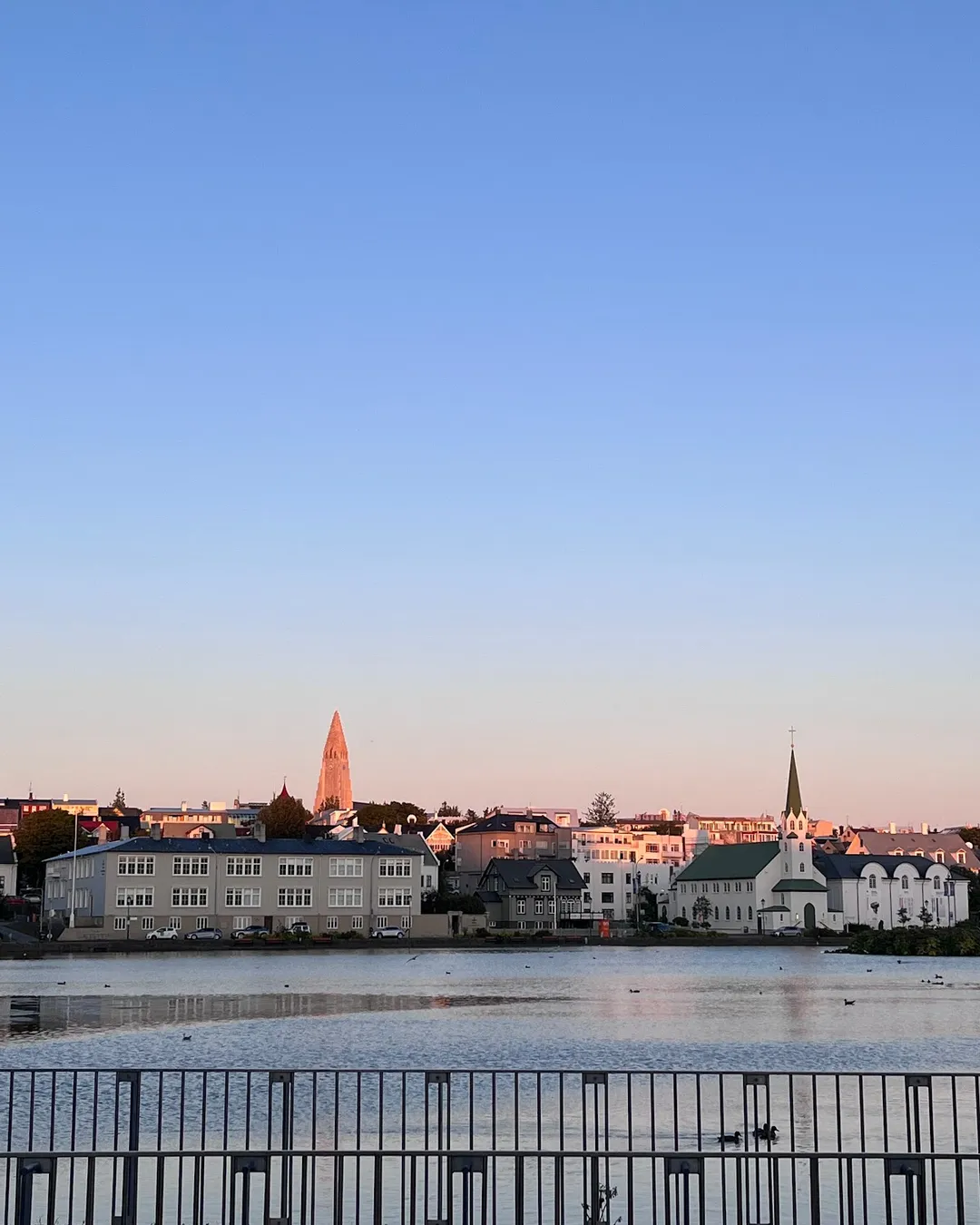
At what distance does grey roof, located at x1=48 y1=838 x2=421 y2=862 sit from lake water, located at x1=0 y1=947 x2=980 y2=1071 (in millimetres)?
25603

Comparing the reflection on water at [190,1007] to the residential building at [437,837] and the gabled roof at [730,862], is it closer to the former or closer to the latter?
the gabled roof at [730,862]

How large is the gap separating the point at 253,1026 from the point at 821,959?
2946 inches

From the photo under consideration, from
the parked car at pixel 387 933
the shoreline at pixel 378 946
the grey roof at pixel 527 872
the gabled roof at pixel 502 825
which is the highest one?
the gabled roof at pixel 502 825

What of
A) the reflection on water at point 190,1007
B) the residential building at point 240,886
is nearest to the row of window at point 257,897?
the residential building at point 240,886

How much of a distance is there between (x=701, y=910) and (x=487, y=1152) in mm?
160507

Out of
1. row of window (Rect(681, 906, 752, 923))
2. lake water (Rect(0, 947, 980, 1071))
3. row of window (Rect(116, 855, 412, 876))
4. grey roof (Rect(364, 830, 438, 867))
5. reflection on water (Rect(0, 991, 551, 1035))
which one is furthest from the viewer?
row of window (Rect(681, 906, 752, 923))

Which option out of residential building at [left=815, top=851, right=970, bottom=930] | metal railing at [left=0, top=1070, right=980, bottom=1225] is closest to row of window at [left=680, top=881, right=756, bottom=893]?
residential building at [left=815, top=851, right=970, bottom=930]

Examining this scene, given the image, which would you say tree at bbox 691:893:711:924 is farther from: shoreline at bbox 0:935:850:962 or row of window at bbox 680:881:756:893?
shoreline at bbox 0:935:850:962

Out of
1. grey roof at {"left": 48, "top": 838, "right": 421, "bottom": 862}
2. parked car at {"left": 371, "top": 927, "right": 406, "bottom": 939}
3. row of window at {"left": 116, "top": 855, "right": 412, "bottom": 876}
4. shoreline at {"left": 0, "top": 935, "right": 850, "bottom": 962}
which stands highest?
grey roof at {"left": 48, "top": 838, "right": 421, "bottom": 862}

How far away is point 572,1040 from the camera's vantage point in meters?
42.0

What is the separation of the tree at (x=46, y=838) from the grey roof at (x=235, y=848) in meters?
23.8

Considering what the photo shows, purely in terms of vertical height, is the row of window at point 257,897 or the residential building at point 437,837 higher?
the residential building at point 437,837

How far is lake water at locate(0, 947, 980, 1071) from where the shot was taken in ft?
122

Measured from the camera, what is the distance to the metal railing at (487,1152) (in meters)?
13.6
